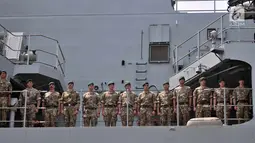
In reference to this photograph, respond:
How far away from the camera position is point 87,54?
1217 cm

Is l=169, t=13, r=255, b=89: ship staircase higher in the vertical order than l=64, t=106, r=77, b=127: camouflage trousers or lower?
higher

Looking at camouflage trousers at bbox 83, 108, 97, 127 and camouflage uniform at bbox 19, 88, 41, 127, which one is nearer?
camouflage trousers at bbox 83, 108, 97, 127

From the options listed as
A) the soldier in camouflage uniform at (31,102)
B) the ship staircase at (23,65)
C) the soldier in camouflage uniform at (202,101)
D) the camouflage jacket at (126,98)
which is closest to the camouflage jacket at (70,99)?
the soldier in camouflage uniform at (31,102)

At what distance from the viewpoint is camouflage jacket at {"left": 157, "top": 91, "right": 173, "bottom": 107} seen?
28.7 ft

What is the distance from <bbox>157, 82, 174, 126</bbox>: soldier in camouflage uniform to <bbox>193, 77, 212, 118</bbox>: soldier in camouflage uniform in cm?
41

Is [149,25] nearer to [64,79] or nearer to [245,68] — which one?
[64,79]

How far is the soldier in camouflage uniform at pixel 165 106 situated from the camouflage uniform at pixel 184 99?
0.42 feet

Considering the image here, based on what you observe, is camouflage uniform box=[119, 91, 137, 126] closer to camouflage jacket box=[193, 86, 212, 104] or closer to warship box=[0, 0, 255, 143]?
camouflage jacket box=[193, 86, 212, 104]

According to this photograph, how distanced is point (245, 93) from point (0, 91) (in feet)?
12.9

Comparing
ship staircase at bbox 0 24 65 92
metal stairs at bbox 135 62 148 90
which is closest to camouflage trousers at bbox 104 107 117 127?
ship staircase at bbox 0 24 65 92

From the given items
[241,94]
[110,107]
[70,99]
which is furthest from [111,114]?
[241,94]

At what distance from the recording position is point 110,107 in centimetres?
885

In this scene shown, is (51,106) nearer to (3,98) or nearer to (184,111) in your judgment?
(3,98)

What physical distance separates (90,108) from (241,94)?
2.43 metres
